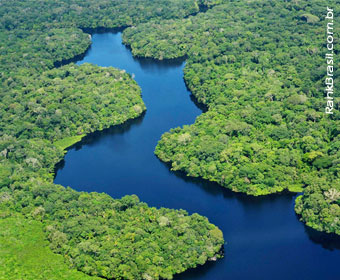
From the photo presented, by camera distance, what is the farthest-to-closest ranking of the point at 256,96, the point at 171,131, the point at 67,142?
the point at 256,96 < the point at 67,142 < the point at 171,131

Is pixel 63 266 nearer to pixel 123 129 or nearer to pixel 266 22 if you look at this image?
pixel 123 129

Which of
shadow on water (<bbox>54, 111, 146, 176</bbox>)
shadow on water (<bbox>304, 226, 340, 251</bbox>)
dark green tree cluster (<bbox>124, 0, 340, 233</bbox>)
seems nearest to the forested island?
dark green tree cluster (<bbox>124, 0, 340, 233</bbox>)

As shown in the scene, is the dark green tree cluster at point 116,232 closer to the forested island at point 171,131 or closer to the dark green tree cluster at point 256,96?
the forested island at point 171,131

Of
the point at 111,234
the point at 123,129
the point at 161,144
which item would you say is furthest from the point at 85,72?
the point at 111,234

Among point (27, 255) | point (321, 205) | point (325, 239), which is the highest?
point (321, 205)

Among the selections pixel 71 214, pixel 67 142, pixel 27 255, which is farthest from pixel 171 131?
pixel 27 255

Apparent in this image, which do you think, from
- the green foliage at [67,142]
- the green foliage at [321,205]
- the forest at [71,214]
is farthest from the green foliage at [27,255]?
the green foliage at [321,205]

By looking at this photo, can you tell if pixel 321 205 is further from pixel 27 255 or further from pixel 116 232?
pixel 27 255
